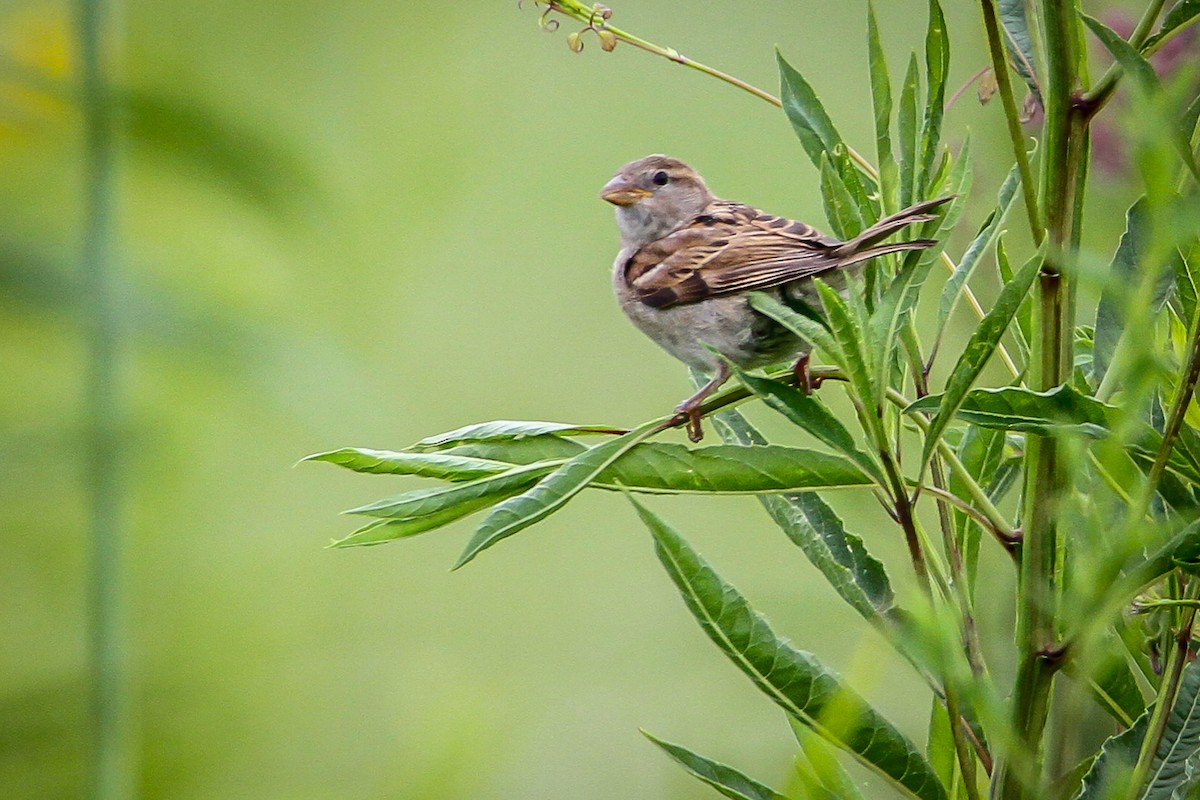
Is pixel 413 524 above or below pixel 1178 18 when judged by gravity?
below

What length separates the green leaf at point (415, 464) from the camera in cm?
42

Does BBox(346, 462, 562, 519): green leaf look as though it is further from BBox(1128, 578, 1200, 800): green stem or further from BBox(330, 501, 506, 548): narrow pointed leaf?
BBox(1128, 578, 1200, 800): green stem

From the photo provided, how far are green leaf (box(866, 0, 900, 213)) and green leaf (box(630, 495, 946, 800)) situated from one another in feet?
0.59

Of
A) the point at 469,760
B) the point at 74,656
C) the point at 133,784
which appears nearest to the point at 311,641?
the point at 74,656

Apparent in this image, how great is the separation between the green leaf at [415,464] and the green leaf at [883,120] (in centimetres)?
21

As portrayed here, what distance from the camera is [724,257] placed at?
2.18 ft

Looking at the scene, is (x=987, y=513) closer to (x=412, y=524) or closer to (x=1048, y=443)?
(x=1048, y=443)

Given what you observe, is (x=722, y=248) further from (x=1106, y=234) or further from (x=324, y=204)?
(x=324, y=204)

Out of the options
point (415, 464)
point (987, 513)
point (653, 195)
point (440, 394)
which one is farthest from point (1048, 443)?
point (440, 394)

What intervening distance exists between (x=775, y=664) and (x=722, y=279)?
0.90ft

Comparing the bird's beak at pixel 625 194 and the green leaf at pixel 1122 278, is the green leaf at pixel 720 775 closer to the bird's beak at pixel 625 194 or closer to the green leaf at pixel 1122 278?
the green leaf at pixel 1122 278

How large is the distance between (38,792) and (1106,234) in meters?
1.20

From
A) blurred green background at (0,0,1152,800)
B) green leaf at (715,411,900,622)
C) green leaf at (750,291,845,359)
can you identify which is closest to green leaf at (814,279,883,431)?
green leaf at (750,291,845,359)

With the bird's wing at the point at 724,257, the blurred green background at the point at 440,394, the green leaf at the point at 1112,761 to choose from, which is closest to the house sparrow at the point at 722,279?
the bird's wing at the point at 724,257
